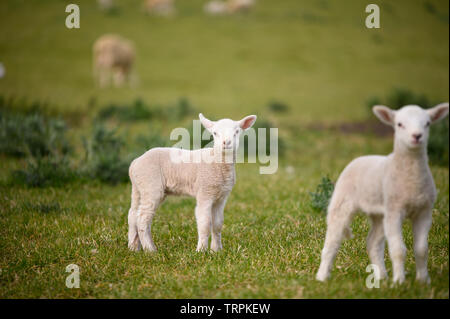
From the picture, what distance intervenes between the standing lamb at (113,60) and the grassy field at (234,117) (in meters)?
0.76

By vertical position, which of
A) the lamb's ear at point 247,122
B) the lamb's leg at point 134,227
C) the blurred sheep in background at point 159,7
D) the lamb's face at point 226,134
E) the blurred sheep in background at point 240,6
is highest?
the blurred sheep in background at point 240,6

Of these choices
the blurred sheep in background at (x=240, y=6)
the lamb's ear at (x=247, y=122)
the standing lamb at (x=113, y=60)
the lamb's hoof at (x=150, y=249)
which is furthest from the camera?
the blurred sheep in background at (x=240, y=6)

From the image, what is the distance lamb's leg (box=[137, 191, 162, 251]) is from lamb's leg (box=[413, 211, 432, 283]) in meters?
2.63

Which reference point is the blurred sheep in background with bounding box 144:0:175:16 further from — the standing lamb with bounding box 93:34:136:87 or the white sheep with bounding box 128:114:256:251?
the white sheep with bounding box 128:114:256:251

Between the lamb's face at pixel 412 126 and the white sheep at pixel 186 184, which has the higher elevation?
the lamb's face at pixel 412 126

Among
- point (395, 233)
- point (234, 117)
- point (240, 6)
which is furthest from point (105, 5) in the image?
point (395, 233)

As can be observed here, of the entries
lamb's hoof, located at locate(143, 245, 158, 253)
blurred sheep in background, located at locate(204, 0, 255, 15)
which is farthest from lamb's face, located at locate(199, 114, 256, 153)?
blurred sheep in background, located at locate(204, 0, 255, 15)

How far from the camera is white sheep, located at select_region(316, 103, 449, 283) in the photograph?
3586mm

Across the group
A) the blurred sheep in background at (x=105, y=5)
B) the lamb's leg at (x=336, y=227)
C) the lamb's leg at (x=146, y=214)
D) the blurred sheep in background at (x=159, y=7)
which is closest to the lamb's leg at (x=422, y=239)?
the lamb's leg at (x=336, y=227)

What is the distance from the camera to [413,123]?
347cm

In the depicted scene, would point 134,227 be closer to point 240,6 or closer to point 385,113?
point 385,113

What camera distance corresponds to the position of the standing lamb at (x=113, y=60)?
67.7 feet

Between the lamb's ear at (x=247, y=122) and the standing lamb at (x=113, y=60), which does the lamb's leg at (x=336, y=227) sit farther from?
the standing lamb at (x=113, y=60)

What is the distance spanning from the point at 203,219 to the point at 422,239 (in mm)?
2193
